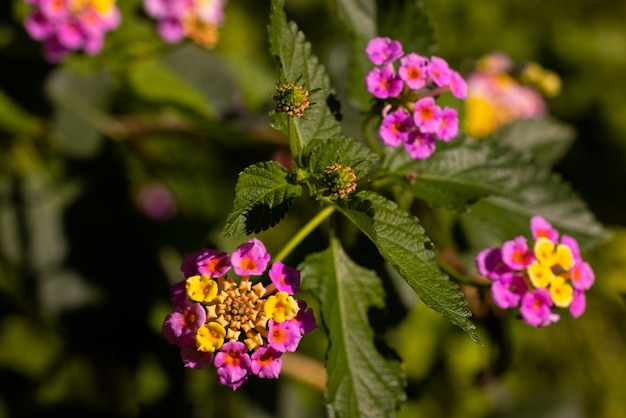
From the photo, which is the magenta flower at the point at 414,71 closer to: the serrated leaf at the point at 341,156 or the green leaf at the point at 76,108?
the serrated leaf at the point at 341,156

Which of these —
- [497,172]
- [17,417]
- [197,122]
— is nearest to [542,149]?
[497,172]

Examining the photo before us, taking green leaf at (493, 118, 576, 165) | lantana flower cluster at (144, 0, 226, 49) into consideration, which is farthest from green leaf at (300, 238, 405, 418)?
lantana flower cluster at (144, 0, 226, 49)

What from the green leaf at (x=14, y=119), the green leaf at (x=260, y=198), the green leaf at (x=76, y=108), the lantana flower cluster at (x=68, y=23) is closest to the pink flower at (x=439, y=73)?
the green leaf at (x=260, y=198)

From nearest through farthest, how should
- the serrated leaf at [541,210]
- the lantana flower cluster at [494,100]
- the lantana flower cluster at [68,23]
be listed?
1. the serrated leaf at [541,210]
2. the lantana flower cluster at [68,23]
3. the lantana flower cluster at [494,100]

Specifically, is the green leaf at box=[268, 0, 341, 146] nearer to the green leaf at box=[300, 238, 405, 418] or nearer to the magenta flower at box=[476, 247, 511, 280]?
the green leaf at box=[300, 238, 405, 418]

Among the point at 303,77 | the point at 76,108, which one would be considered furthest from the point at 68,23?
the point at 303,77

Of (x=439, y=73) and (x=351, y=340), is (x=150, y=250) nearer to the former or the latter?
(x=351, y=340)

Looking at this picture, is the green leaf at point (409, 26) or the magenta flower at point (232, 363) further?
the green leaf at point (409, 26)
